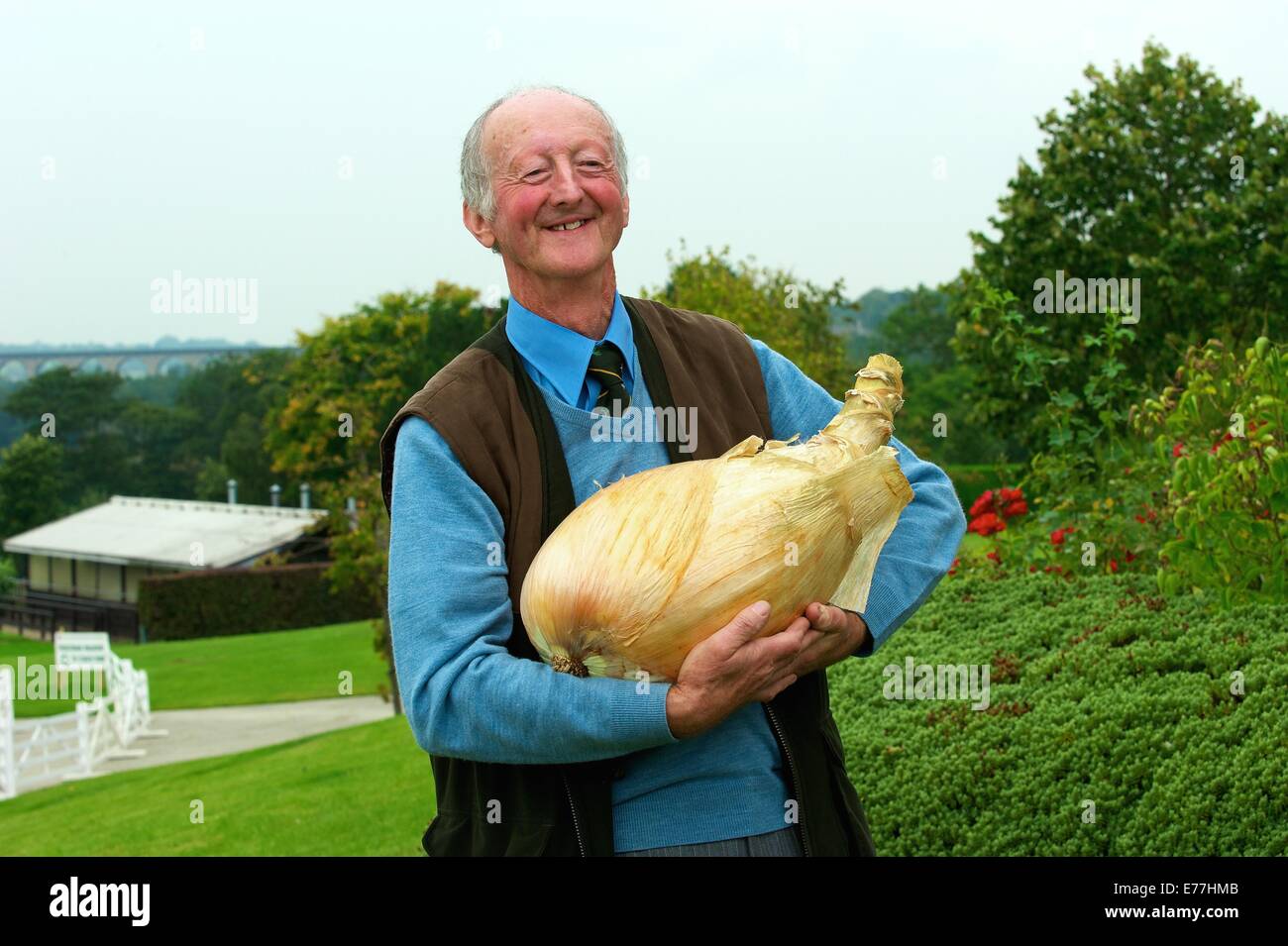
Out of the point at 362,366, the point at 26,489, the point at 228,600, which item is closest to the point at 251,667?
the point at 228,600

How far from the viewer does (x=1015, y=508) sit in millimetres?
8633

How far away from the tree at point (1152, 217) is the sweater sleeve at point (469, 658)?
80.7 feet

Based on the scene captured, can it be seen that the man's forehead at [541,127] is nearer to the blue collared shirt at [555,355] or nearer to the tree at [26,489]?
the blue collared shirt at [555,355]

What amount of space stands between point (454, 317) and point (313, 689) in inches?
1529

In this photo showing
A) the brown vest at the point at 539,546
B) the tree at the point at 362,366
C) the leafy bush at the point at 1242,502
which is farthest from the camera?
the tree at the point at 362,366

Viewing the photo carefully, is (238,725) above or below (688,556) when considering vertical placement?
below

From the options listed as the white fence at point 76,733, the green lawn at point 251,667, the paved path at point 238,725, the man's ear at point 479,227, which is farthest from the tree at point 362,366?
the man's ear at point 479,227

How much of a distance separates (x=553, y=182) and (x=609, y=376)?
0.43 metres

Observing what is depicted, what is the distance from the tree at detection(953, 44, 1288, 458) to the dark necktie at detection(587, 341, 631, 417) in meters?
24.2

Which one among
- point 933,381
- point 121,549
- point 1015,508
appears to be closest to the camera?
point 1015,508

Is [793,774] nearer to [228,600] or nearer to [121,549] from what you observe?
[228,600]

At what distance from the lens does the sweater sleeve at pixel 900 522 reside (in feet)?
9.19

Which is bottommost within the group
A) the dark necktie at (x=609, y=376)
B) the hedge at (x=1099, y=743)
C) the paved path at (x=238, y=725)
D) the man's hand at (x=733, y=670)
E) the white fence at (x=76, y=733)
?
the paved path at (x=238, y=725)
